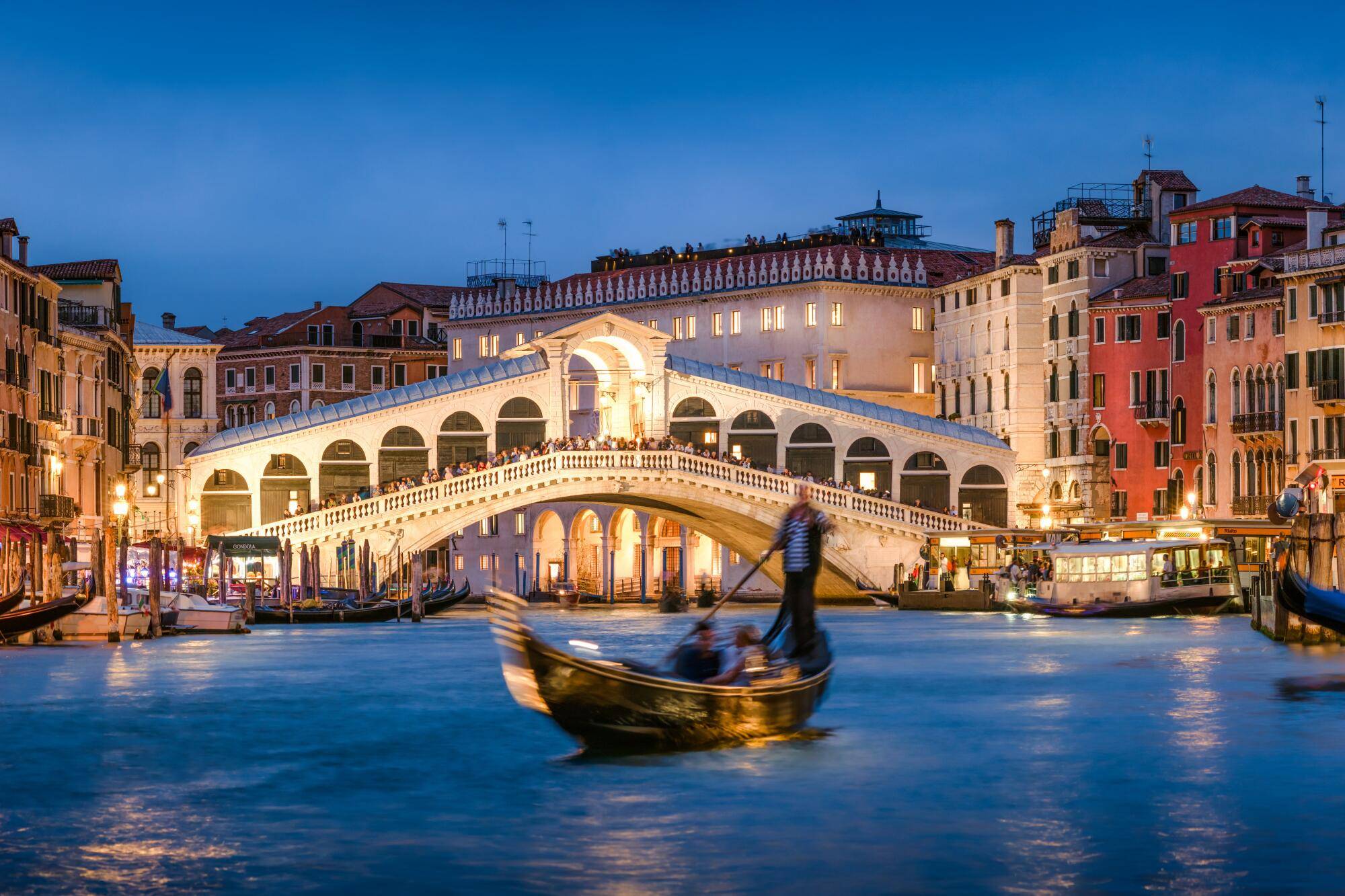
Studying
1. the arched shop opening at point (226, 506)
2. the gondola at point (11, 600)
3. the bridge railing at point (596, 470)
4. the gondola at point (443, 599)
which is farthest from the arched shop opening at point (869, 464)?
the gondola at point (11, 600)

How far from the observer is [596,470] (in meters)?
44.2

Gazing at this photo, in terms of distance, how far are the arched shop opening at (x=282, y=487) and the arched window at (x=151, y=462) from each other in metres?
9.09

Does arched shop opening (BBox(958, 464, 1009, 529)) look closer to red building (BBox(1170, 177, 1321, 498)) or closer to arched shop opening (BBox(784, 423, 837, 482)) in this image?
arched shop opening (BBox(784, 423, 837, 482))

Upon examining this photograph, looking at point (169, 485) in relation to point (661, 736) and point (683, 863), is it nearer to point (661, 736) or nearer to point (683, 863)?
point (661, 736)

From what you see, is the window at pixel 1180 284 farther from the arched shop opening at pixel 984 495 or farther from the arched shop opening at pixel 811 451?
the arched shop opening at pixel 811 451

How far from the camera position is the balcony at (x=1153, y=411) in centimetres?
4716

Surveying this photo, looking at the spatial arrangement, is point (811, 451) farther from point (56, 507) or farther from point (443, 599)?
point (56, 507)

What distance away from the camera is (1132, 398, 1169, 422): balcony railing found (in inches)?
1857

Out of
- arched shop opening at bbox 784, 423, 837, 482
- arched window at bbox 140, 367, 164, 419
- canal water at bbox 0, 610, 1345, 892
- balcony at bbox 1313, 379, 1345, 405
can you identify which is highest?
arched window at bbox 140, 367, 164, 419

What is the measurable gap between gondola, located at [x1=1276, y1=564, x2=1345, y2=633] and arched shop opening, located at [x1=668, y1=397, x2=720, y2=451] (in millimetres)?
24679

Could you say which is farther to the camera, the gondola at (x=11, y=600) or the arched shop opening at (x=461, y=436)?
the arched shop opening at (x=461, y=436)

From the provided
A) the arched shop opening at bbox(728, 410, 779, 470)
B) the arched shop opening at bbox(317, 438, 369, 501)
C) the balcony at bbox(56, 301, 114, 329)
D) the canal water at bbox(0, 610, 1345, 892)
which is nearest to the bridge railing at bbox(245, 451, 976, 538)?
the arched shop opening at bbox(728, 410, 779, 470)

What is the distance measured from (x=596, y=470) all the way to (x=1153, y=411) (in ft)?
35.3

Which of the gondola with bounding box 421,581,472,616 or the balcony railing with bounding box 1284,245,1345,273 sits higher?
the balcony railing with bounding box 1284,245,1345,273
